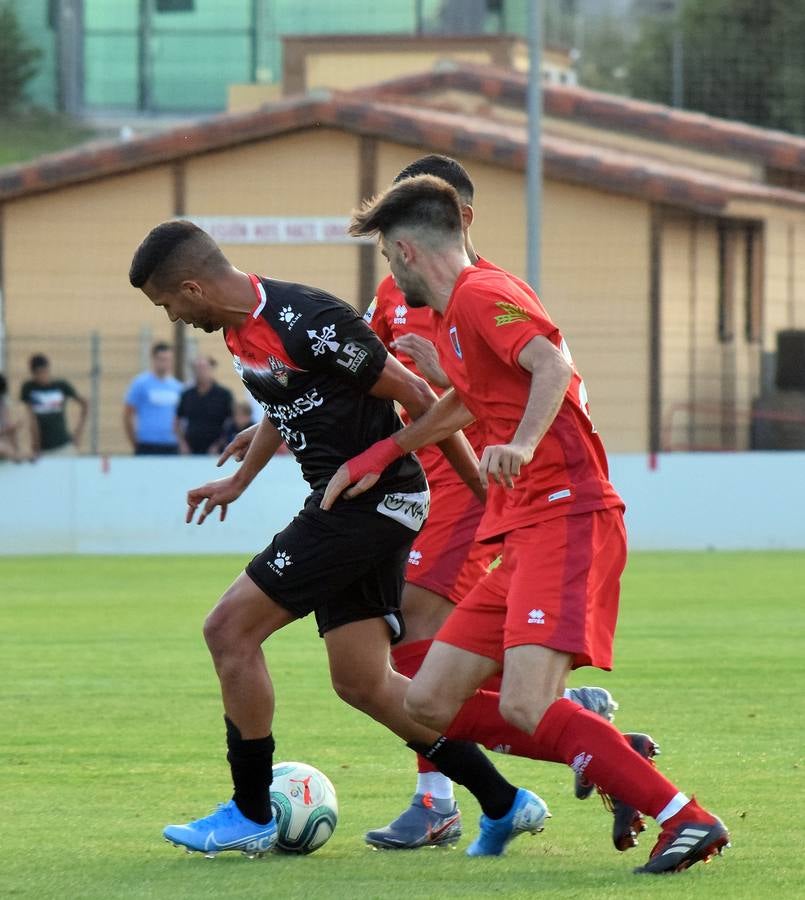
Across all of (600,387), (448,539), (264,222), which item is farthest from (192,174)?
(448,539)

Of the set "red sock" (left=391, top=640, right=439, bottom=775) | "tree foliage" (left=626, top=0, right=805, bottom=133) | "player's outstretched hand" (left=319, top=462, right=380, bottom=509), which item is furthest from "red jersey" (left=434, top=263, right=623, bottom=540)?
"tree foliage" (left=626, top=0, right=805, bottom=133)

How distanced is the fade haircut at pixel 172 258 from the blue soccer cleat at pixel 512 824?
1947mm

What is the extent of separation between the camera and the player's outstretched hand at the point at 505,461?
5535mm

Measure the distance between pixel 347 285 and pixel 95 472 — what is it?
781cm

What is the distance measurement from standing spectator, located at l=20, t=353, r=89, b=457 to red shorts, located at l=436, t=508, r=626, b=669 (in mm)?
15989

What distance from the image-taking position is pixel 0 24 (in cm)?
5291

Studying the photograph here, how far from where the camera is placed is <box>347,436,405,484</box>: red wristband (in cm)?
630

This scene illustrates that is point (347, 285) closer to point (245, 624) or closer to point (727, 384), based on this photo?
point (727, 384)

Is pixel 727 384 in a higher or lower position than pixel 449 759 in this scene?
lower

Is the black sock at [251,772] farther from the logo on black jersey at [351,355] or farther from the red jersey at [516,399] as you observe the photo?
the logo on black jersey at [351,355]

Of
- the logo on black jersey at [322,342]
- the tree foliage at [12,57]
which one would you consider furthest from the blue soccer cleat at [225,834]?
the tree foliage at [12,57]

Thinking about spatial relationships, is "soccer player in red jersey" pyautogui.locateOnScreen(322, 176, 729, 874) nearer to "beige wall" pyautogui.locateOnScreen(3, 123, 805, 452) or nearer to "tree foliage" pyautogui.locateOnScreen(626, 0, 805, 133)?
"beige wall" pyautogui.locateOnScreen(3, 123, 805, 452)

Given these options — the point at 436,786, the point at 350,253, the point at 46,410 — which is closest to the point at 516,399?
the point at 436,786

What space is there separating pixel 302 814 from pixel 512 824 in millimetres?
681
